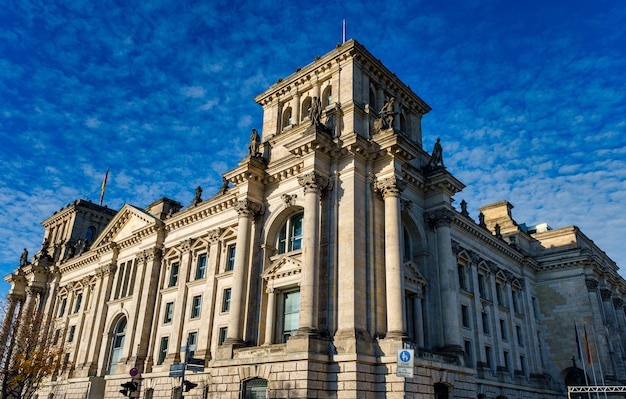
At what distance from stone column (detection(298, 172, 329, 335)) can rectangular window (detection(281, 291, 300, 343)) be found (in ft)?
10.1

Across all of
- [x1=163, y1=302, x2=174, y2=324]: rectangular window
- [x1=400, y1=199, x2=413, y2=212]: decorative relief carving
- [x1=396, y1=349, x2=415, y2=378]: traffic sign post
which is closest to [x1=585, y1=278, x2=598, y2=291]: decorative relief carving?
[x1=400, y1=199, x2=413, y2=212]: decorative relief carving

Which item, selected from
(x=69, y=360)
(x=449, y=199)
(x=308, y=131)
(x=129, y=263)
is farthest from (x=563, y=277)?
(x=69, y=360)

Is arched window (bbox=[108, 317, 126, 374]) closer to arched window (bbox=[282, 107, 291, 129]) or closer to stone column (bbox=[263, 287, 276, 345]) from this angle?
stone column (bbox=[263, 287, 276, 345])

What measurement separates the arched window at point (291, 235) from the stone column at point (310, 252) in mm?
3614

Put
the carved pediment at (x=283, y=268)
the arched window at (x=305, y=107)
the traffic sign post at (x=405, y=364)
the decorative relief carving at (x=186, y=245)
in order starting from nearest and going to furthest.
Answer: the traffic sign post at (x=405, y=364), the carved pediment at (x=283, y=268), the arched window at (x=305, y=107), the decorative relief carving at (x=186, y=245)

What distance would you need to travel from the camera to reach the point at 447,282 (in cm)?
3148

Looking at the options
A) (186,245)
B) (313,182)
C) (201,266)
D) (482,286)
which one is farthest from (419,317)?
Answer: (186,245)

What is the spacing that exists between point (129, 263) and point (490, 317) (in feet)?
106

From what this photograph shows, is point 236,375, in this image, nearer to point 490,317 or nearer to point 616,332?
point 490,317

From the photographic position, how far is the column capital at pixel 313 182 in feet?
94.0

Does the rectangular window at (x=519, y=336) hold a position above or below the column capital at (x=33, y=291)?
below

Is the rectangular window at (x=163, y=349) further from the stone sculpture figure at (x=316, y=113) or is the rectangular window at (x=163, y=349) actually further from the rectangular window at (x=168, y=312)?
the stone sculpture figure at (x=316, y=113)

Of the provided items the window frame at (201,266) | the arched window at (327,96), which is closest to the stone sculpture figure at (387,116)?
the arched window at (327,96)

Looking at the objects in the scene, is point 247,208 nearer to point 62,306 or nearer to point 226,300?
point 226,300
